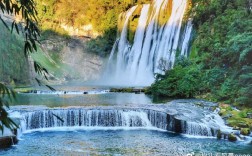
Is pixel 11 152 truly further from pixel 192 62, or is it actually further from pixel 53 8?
pixel 53 8

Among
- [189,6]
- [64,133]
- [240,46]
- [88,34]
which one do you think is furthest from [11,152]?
[88,34]

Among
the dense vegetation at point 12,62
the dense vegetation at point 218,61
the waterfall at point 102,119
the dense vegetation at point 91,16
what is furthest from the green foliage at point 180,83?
the dense vegetation at point 91,16

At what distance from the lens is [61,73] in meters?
44.3

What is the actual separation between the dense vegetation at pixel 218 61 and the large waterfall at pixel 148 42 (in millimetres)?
4206

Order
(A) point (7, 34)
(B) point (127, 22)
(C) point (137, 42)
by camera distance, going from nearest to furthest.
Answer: (A) point (7, 34) < (C) point (137, 42) < (B) point (127, 22)

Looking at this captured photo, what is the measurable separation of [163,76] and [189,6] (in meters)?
10.9

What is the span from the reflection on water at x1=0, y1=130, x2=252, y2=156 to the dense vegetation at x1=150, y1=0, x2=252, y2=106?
5.67 meters

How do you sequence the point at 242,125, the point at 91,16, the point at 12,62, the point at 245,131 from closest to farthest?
the point at 245,131 < the point at 242,125 < the point at 12,62 < the point at 91,16

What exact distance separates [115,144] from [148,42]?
25.9 m

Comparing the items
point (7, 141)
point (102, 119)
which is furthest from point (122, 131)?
point (7, 141)

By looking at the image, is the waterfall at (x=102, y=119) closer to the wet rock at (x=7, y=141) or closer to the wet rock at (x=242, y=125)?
the wet rock at (x=242, y=125)

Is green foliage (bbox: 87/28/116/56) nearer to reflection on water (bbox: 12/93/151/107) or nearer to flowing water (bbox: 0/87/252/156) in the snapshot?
reflection on water (bbox: 12/93/151/107)

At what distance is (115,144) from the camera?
12828 mm

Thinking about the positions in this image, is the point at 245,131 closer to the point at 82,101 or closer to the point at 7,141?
the point at 7,141
